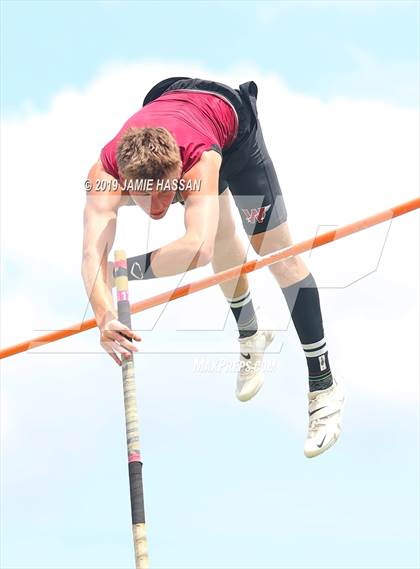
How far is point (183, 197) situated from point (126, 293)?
0.97 meters

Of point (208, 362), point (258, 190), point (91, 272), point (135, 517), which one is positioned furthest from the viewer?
point (208, 362)

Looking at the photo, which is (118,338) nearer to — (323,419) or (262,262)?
(262,262)

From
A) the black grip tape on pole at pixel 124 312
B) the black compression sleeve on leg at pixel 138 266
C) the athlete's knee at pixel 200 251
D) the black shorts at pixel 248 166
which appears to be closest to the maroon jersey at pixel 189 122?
the black shorts at pixel 248 166

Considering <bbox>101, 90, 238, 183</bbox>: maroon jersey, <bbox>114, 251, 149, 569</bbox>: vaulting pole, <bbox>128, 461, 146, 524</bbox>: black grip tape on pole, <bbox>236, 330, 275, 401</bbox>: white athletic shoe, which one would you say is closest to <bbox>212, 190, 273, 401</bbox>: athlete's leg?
<bbox>236, 330, 275, 401</bbox>: white athletic shoe

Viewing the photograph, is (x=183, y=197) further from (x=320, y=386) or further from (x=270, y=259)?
(x=320, y=386)

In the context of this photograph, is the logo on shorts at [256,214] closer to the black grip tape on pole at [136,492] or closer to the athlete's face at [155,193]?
the athlete's face at [155,193]

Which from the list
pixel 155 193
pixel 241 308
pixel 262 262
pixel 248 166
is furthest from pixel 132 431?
pixel 241 308

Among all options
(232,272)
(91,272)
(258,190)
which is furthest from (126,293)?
(258,190)

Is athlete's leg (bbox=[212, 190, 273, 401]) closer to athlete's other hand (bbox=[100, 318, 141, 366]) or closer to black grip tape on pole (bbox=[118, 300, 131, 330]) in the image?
black grip tape on pole (bbox=[118, 300, 131, 330])

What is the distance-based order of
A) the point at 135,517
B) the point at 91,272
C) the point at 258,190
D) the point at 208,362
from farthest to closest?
the point at 208,362 < the point at 258,190 < the point at 91,272 < the point at 135,517

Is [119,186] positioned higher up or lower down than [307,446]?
higher up

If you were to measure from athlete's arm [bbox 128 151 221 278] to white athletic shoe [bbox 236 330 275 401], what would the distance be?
2855 mm

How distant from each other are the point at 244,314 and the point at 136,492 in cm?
348

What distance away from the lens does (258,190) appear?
11672 mm
